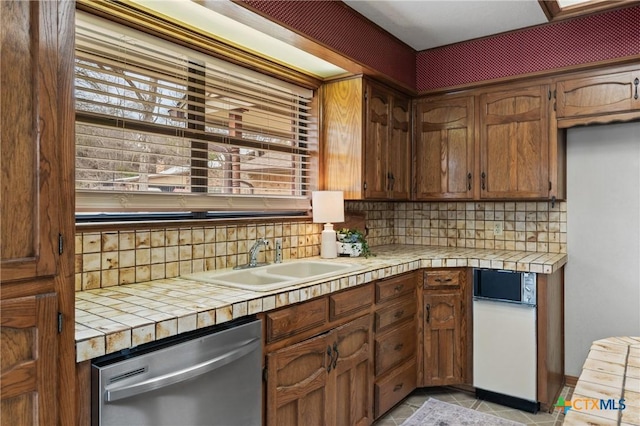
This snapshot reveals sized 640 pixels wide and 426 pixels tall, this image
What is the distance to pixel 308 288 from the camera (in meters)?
1.92

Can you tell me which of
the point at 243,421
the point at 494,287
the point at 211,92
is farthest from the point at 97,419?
the point at 494,287

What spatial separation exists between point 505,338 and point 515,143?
133 cm

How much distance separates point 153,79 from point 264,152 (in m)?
0.81

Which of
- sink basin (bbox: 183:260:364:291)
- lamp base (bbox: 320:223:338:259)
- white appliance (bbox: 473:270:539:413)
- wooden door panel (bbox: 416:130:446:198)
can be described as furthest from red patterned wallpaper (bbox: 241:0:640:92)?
white appliance (bbox: 473:270:539:413)

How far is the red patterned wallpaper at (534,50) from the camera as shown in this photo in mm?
2654

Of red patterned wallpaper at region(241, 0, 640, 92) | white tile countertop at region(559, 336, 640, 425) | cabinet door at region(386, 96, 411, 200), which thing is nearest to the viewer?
white tile countertop at region(559, 336, 640, 425)

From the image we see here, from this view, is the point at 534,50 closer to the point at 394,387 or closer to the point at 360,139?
the point at 360,139

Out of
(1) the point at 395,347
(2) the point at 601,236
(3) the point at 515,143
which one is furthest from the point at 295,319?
(2) the point at 601,236

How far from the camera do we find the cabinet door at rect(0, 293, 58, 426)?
1.03 m

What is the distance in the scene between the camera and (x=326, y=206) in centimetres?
282

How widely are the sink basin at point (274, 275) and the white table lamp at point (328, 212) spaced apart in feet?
0.55

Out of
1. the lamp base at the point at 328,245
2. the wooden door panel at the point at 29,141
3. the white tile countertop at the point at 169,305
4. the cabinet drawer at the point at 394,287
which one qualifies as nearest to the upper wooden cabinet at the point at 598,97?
the white tile countertop at the point at 169,305

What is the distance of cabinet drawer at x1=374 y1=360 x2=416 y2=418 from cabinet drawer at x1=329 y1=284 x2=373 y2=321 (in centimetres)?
53

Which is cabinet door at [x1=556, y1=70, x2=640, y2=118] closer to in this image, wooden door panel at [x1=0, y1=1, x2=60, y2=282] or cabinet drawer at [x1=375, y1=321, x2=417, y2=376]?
cabinet drawer at [x1=375, y1=321, x2=417, y2=376]
